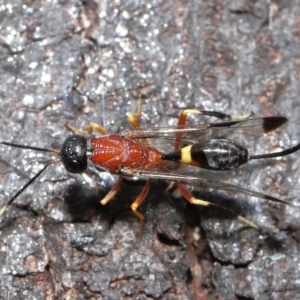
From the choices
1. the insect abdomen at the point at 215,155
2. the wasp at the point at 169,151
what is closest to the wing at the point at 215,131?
the wasp at the point at 169,151

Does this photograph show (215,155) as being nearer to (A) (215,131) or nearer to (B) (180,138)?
(A) (215,131)

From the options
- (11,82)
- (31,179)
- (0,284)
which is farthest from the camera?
(11,82)

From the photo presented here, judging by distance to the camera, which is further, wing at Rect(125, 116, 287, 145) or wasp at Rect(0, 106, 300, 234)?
wing at Rect(125, 116, 287, 145)

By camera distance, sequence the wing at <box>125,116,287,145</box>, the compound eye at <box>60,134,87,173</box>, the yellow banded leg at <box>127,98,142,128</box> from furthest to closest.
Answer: the yellow banded leg at <box>127,98,142,128</box> → the wing at <box>125,116,287,145</box> → the compound eye at <box>60,134,87,173</box>

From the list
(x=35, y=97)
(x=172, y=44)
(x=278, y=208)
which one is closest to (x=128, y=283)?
(x=278, y=208)

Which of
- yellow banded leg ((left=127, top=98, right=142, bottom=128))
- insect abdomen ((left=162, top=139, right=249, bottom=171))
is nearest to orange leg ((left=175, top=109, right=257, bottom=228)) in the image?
insect abdomen ((left=162, top=139, right=249, bottom=171))

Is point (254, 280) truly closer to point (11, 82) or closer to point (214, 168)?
point (214, 168)

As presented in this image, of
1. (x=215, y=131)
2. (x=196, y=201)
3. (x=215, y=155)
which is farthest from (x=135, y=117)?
(x=196, y=201)

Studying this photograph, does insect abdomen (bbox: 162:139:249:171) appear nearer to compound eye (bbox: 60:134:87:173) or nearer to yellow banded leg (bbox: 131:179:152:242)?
yellow banded leg (bbox: 131:179:152:242)
